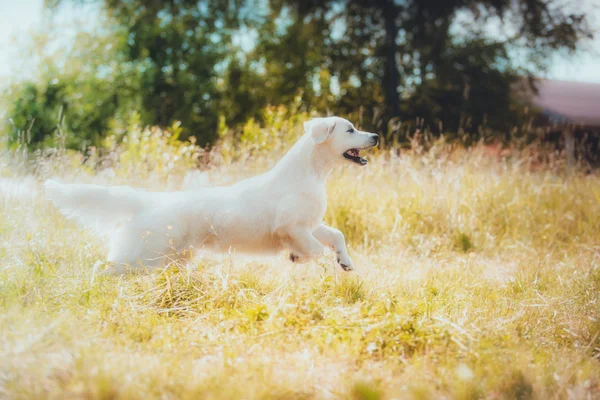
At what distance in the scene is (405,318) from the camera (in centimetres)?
275

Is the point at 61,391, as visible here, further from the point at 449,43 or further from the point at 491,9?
the point at 491,9

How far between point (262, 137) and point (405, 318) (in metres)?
4.86

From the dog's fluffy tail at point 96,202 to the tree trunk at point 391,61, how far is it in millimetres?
11724

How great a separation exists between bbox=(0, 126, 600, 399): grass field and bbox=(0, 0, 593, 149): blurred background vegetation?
902 cm

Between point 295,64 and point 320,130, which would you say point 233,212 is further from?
point 295,64

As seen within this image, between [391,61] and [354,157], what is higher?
[391,61]

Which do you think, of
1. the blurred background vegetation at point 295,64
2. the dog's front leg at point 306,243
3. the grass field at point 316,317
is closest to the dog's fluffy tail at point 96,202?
the grass field at point 316,317

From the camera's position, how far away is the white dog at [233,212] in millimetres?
3537

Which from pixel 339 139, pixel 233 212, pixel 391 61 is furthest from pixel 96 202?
pixel 391 61

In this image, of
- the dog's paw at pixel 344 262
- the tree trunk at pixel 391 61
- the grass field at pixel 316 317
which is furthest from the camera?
the tree trunk at pixel 391 61

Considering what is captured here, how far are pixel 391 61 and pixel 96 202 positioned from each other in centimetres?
1250

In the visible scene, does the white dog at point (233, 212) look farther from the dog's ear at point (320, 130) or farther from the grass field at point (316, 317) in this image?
the grass field at point (316, 317)

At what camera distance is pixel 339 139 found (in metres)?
3.65

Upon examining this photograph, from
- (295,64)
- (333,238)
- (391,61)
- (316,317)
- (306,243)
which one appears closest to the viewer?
(316,317)
